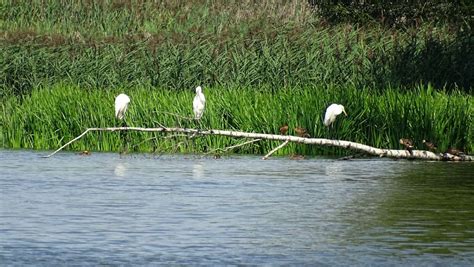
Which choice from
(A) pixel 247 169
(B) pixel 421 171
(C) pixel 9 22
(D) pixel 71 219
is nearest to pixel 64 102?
(A) pixel 247 169

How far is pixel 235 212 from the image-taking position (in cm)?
1253

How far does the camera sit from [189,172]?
17.0 meters

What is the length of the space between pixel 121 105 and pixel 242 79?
401cm

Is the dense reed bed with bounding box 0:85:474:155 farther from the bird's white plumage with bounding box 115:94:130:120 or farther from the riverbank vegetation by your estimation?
the bird's white plumage with bounding box 115:94:130:120

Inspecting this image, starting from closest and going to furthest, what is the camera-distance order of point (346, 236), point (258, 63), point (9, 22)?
point (346, 236), point (258, 63), point (9, 22)

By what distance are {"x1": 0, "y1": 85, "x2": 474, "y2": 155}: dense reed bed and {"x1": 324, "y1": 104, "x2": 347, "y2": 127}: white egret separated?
1.20 feet

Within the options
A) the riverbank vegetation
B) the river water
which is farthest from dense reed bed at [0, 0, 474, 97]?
the river water

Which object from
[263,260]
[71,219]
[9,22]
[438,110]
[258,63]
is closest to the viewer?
[263,260]

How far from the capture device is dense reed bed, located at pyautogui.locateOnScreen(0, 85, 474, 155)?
20078 millimetres

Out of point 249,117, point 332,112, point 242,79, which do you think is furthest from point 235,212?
point 242,79

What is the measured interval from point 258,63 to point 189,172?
883 cm

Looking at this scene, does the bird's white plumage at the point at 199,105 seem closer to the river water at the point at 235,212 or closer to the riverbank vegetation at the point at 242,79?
the riverbank vegetation at the point at 242,79

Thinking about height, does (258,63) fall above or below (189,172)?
above

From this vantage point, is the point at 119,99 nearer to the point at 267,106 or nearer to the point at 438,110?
the point at 267,106
